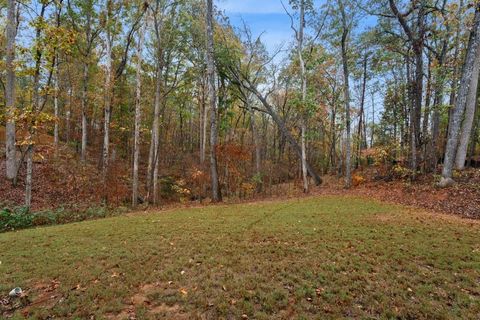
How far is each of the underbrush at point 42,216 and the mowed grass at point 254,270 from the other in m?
2.01

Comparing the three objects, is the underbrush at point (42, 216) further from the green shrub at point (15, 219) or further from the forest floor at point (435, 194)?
the forest floor at point (435, 194)

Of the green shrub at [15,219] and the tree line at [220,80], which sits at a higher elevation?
the tree line at [220,80]

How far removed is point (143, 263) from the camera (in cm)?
466

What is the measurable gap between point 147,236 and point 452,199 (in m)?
10.4

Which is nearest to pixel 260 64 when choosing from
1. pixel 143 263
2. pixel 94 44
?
pixel 94 44

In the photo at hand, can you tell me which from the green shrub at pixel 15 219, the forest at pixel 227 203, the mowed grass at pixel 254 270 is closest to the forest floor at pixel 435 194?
the forest at pixel 227 203

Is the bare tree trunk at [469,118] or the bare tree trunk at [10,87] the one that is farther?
the bare tree trunk at [469,118]

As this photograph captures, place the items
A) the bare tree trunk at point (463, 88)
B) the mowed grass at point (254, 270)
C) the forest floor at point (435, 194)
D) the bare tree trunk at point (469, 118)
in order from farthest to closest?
the bare tree trunk at point (469, 118)
the bare tree trunk at point (463, 88)
the forest floor at point (435, 194)
the mowed grass at point (254, 270)

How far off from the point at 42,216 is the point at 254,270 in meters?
8.30

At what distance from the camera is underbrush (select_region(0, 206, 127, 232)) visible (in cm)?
798

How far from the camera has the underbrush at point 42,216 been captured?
7.98 metres

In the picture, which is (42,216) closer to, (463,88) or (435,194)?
(435,194)

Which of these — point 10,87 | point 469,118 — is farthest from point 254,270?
point 10,87

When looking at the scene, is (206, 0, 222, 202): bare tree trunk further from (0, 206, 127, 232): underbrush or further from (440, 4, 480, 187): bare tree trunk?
(440, 4, 480, 187): bare tree trunk
